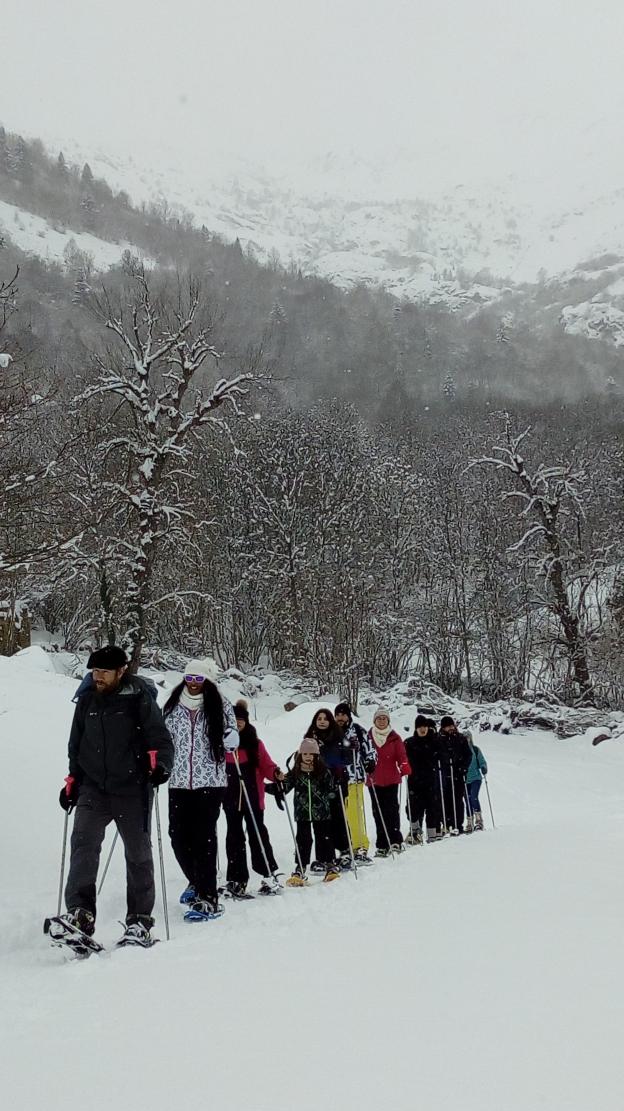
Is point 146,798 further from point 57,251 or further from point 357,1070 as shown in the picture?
point 57,251

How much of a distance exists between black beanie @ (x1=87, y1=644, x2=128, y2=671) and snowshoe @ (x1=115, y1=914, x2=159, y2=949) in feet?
5.05

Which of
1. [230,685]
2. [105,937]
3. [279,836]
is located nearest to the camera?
[105,937]

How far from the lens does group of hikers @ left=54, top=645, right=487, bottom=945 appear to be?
5184 mm

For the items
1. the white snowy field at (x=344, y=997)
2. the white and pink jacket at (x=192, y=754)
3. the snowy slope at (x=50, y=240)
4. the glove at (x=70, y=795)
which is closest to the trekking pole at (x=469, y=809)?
the white snowy field at (x=344, y=997)

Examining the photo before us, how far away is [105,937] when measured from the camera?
208 inches

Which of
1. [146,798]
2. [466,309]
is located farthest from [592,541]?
[466,309]

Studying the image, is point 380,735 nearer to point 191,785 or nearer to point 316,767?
point 316,767

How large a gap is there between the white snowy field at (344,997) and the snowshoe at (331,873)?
0.26m

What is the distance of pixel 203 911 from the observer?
5.64 m

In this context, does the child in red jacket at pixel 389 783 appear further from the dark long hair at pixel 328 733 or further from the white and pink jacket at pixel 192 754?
the white and pink jacket at pixel 192 754

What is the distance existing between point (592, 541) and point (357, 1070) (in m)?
37.8

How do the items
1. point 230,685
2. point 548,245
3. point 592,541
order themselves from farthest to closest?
point 548,245, point 592,541, point 230,685

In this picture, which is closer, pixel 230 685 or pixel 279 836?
pixel 279 836

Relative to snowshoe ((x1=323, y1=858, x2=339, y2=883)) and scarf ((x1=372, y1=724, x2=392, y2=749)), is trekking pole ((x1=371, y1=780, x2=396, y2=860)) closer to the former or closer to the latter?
scarf ((x1=372, y1=724, x2=392, y2=749))
